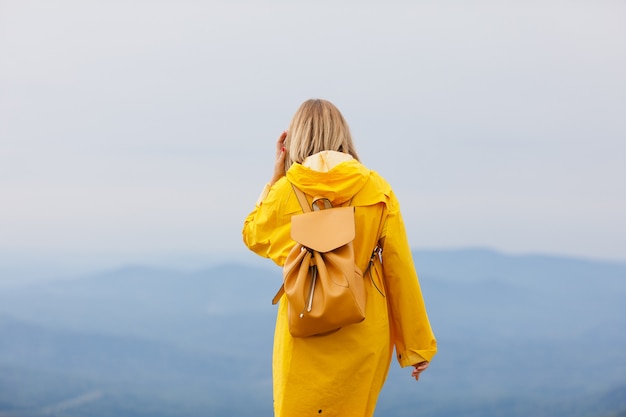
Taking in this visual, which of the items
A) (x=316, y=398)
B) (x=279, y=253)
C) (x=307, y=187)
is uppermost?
(x=307, y=187)

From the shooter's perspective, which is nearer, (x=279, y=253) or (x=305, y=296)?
(x=305, y=296)

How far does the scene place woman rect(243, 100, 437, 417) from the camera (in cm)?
356

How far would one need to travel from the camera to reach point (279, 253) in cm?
365

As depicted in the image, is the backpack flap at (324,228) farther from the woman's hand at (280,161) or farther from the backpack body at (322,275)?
the woman's hand at (280,161)

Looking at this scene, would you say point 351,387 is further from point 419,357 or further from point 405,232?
point 405,232

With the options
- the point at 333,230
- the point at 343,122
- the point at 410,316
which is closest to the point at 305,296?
the point at 333,230

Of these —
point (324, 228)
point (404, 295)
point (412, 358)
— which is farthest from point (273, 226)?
point (412, 358)

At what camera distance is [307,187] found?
11.6 feet

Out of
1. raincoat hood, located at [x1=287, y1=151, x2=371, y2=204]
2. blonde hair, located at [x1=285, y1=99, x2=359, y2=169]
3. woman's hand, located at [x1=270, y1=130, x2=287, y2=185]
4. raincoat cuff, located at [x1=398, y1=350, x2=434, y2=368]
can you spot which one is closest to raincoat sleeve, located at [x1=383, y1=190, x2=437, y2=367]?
raincoat cuff, located at [x1=398, y1=350, x2=434, y2=368]

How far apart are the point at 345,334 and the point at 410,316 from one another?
31 cm

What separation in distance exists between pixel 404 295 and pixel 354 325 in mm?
265

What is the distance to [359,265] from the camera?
3615mm

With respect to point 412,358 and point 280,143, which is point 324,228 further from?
point 412,358

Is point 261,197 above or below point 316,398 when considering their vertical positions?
above
